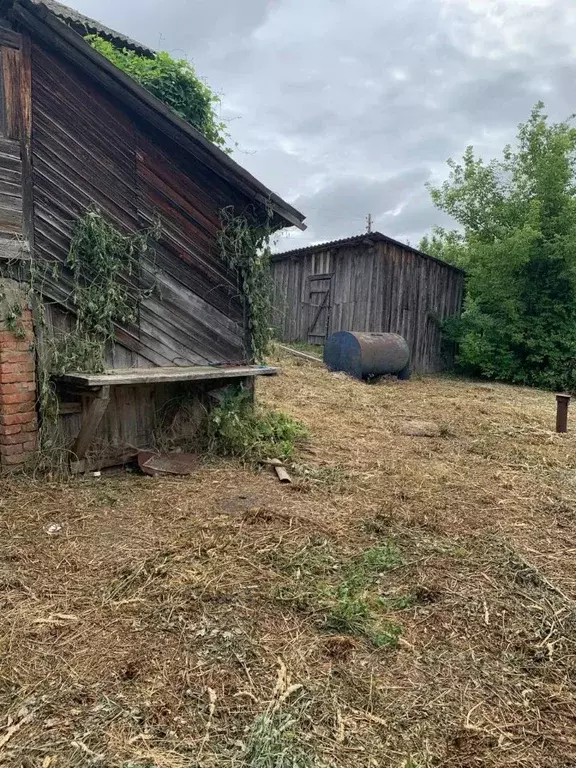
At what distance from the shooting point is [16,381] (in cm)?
435

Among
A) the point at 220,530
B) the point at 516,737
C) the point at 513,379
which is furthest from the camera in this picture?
the point at 513,379

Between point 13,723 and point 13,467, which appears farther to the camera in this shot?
point 13,467

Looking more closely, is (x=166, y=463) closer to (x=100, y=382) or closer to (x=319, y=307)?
(x=100, y=382)

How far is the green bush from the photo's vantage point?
564cm

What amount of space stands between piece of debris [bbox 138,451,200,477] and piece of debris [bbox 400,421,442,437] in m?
3.25

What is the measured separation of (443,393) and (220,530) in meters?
8.57

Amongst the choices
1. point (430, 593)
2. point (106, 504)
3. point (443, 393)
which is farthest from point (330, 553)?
point (443, 393)

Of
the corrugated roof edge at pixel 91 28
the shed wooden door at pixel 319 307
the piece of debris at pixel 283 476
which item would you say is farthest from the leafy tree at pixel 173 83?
the shed wooden door at pixel 319 307

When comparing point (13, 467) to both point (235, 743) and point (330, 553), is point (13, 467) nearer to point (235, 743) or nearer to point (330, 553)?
point (330, 553)

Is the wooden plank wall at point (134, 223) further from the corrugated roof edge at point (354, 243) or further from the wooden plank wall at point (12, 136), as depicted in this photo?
the corrugated roof edge at point (354, 243)

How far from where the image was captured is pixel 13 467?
4.38m

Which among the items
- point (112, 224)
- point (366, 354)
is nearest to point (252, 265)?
point (112, 224)

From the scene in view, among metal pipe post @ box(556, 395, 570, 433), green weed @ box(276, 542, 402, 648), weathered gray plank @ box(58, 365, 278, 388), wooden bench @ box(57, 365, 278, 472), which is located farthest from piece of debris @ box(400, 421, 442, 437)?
green weed @ box(276, 542, 402, 648)

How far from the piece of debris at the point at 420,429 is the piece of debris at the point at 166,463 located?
10.7ft
